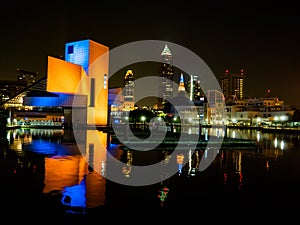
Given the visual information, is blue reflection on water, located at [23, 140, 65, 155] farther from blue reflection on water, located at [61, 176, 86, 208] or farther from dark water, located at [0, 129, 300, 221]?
blue reflection on water, located at [61, 176, 86, 208]

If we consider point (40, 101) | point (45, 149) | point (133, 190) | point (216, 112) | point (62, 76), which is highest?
point (62, 76)

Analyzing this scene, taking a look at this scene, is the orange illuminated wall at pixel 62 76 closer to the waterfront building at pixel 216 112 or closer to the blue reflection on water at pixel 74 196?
the blue reflection on water at pixel 74 196

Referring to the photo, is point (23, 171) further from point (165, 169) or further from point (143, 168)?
point (165, 169)

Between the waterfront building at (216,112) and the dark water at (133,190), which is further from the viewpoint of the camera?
the waterfront building at (216,112)

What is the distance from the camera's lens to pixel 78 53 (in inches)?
2520

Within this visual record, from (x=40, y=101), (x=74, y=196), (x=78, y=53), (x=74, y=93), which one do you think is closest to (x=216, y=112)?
(x=78, y=53)

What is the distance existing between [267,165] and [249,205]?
724cm

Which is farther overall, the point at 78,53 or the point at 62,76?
the point at 78,53

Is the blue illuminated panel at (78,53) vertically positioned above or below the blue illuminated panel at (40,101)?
above

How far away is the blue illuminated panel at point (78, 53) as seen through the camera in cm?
6269

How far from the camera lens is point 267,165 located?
1405 centimetres

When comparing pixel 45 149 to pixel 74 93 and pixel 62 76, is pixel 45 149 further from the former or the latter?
pixel 74 93

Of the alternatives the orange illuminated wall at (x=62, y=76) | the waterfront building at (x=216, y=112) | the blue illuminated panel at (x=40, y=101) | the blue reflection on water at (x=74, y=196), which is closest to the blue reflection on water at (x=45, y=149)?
the blue reflection on water at (x=74, y=196)

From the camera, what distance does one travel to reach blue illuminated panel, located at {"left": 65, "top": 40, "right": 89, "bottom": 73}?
206 ft
